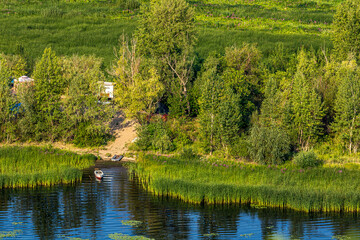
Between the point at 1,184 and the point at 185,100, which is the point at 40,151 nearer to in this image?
the point at 1,184

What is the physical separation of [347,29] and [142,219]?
47139 mm

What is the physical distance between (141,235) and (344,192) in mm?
14399

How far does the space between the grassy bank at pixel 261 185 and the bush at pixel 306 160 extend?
5491mm

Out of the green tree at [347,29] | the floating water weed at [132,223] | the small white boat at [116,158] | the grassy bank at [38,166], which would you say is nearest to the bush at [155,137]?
the small white boat at [116,158]

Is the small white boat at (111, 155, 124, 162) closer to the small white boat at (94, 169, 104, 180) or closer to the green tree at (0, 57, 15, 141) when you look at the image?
the small white boat at (94, 169, 104, 180)

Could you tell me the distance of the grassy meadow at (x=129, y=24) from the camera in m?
112

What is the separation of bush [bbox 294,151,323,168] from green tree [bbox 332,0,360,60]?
2678cm

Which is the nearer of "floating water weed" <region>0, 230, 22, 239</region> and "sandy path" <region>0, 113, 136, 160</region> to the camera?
"floating water weed" <region>0, 230, 22, 239</region>

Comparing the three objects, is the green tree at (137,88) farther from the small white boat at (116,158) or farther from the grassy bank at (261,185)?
the grassy bank at (261,185)

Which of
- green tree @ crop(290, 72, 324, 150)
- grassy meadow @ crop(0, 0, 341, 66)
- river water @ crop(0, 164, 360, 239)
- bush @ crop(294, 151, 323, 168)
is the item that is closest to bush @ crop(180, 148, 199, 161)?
bush @ crop(294, 151, 323, 168)

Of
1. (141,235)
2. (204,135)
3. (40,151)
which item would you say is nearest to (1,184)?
(40,151)

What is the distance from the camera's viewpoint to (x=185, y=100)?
202 feet

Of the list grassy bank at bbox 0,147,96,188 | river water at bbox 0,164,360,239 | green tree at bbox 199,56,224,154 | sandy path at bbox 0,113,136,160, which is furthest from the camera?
sandy path at bbox 0,113,136,160

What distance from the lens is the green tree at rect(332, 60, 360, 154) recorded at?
5344 cm
